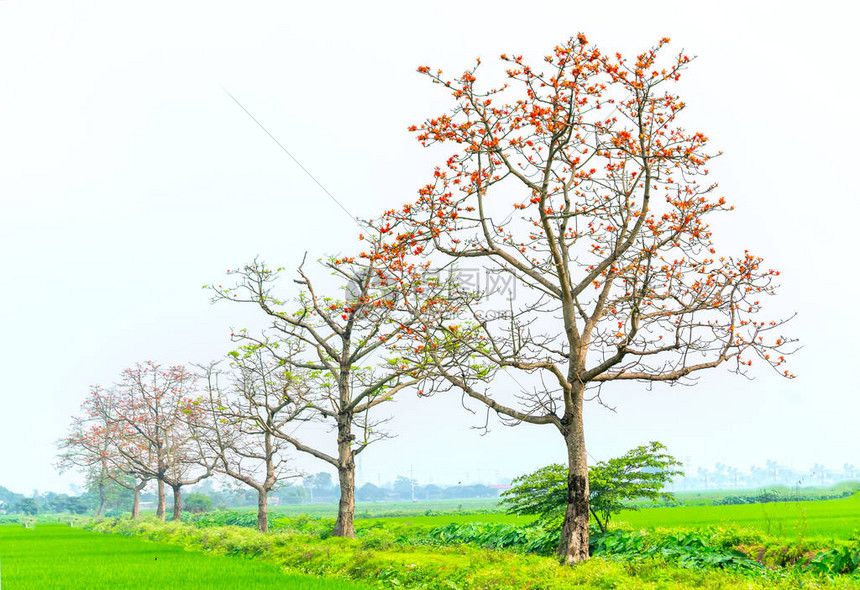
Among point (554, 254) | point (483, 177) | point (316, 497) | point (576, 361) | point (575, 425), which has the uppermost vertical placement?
point (483, 177)

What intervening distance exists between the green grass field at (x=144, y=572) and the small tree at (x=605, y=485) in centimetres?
459

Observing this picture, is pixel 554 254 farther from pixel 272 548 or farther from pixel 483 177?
pixel 272 548

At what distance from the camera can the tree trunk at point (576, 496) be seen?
1247 centimetres

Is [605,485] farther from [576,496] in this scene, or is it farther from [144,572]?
[144,572]

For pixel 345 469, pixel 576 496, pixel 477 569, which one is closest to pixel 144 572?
pixel 345 469

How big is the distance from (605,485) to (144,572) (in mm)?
10309

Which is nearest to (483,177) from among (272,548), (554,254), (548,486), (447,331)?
(554,254)

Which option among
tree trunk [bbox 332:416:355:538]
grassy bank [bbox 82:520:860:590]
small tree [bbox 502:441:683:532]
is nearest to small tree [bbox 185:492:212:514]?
tree trunk [bbox 332:416:355:538]

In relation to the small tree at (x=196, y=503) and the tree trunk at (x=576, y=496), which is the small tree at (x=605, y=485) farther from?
the small tree at (x=196, y=503)

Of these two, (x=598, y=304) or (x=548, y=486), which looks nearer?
(x=598, y=304)

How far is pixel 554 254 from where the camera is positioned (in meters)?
13.3

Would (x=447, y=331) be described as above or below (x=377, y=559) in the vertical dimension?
above

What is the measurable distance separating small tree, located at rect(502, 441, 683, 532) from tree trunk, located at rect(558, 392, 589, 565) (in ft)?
5.54

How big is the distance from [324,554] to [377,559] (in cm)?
253
